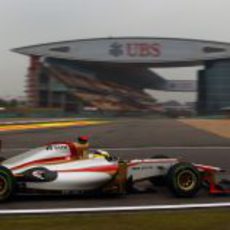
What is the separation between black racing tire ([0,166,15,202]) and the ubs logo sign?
124 meters

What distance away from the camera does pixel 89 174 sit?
8273 mm

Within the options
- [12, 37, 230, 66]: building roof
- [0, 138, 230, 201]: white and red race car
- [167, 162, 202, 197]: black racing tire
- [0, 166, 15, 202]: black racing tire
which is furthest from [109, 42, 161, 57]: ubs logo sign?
[0, 166, 15, 202]: black racing tire

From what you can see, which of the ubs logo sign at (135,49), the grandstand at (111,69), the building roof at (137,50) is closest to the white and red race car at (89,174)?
the grandstand at (111,69)

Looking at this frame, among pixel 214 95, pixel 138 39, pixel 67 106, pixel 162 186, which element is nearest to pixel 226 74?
pixel 214 95

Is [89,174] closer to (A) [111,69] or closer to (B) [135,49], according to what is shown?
(B) [135,49]

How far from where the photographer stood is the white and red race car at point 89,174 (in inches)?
317

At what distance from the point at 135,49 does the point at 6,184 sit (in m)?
126

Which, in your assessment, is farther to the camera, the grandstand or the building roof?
the building roof

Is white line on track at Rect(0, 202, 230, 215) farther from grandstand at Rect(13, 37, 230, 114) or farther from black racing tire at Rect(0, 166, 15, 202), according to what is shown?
grandstand at Rect(13, 37, 230, 114)

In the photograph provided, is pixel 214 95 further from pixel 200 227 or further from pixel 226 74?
pixel 200 227

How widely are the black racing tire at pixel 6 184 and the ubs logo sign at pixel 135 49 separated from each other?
124 metres

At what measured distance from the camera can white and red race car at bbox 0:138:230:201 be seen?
8.06m

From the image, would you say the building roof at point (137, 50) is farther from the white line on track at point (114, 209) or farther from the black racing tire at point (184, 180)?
the white line on track at point (114, 209)

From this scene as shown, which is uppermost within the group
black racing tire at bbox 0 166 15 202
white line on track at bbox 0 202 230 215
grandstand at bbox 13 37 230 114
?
grandstand at bbox 13 37 230 114
